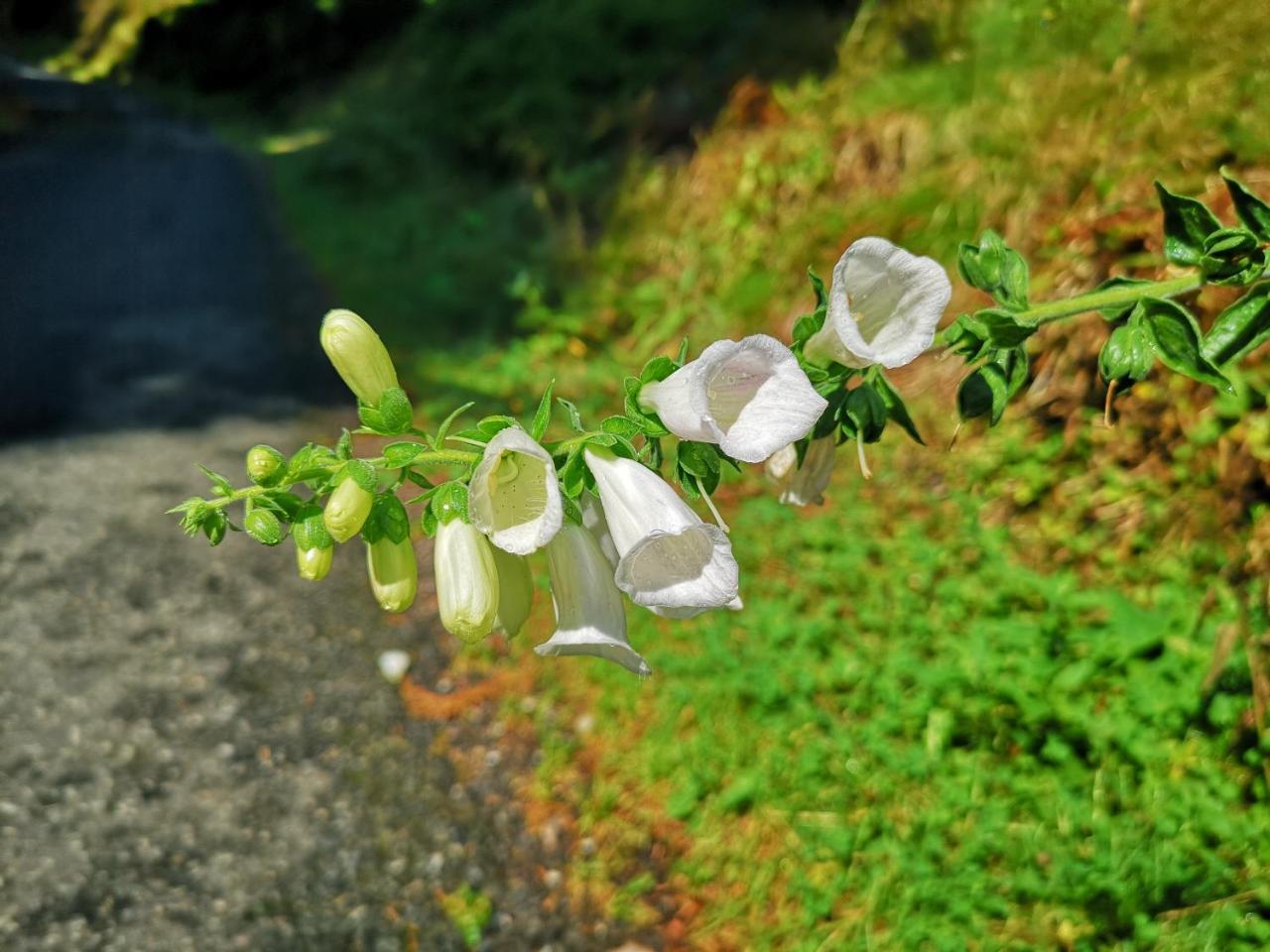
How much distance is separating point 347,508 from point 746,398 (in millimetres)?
402

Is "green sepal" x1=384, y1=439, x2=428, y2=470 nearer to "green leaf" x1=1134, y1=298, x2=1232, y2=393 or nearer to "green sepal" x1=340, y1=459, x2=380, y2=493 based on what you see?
"green sepal" x1=340, y1=459, x2=380, y2=493

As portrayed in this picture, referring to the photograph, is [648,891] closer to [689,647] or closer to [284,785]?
[689,647]

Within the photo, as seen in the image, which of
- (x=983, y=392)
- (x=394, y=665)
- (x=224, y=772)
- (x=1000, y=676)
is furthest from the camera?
(x=394, y=665)

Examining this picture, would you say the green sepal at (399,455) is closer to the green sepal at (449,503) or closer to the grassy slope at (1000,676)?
the green sepal at (449,503)

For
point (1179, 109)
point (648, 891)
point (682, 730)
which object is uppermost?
point (1179, 109)

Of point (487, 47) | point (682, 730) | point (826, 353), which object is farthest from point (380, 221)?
point (826, 353)

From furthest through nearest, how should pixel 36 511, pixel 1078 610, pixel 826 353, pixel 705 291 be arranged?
1. pixel 705 291
2. pixel 36 511
3. pixel 1078 610
4. pixel 826 353

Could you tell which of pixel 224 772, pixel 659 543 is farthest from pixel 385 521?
pixel 224 772

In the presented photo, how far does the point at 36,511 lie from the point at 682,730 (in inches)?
133

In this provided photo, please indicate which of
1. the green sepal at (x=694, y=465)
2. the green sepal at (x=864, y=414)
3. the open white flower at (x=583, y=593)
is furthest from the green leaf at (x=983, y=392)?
the open white flower at (x=583, y=593)

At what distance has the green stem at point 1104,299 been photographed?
1.02 m

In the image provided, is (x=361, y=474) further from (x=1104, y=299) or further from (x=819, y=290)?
(x=1104, y=299)

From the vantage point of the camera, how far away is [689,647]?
3078 millimetres

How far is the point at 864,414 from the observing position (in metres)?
1.02
